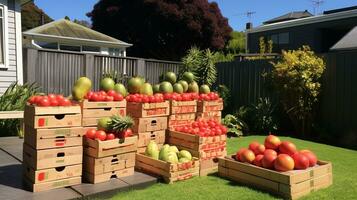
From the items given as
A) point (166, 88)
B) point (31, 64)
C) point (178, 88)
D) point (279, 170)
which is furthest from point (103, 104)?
point (31, 64)

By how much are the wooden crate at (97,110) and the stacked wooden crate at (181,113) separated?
1051 mm

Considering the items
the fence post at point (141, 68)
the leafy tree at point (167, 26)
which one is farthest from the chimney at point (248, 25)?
the fence post at point (141, 68)

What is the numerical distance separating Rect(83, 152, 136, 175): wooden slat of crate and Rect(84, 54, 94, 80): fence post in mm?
A: 6292

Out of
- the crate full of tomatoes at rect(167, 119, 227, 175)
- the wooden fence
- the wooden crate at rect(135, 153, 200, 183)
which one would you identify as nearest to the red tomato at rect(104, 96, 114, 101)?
the wooden crate at rect(135, 153, 200, 183)

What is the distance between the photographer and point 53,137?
488 cm

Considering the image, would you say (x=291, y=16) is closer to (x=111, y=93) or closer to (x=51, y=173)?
(x=111, y=93)

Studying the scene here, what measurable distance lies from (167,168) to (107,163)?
0.84 metres

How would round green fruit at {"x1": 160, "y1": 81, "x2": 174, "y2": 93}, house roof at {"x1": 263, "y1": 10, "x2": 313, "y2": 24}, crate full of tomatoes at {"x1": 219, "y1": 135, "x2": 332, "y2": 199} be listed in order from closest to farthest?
crate full of tomatoes at {"x1": 219, "y1": 135, "x2": 332, "y2": 199} → round green fruit at {"x1": 160, "y1": 81, "x2": 174, "y2": 93} → house roof at {"x1": 263, "y1": 10, "x2": 313, "y2": 24}

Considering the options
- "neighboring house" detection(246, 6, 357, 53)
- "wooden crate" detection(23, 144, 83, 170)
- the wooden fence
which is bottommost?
"wooden crate" detection(23, 144, 83, 170)

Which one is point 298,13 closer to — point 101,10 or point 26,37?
point 101,10

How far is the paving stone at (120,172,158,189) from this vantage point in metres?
5.26

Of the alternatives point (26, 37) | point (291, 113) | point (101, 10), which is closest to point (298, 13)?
point (101, 10)

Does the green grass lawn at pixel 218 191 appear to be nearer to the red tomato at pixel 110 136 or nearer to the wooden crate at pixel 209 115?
the red tomato at pixel 110 136

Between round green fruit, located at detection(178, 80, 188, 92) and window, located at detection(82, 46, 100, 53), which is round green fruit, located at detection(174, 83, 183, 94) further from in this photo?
window, located at detection(82, 46, 100, 53)
